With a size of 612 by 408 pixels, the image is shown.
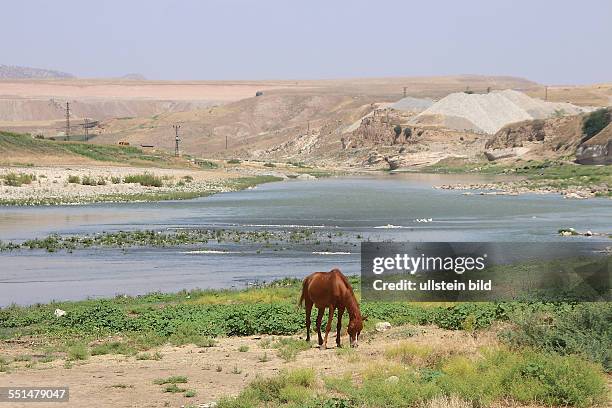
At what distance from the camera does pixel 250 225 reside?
149 feet

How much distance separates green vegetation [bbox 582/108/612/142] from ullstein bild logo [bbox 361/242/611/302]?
78.2m

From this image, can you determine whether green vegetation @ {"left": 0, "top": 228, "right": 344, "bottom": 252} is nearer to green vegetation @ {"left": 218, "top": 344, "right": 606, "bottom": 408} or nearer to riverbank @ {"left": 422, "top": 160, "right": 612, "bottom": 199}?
green vegetation @ {"left": 218, "top": 344, "right": 606, "bottom": 408}

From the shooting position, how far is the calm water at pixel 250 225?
27391mm

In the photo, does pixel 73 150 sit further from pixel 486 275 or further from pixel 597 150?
pixel 486 275

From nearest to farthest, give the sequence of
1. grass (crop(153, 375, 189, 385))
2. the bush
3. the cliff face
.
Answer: grass (crop(153, 375, 189, 385)), the bush, the cliff face

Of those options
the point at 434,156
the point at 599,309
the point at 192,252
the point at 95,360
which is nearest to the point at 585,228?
the point at 192,252

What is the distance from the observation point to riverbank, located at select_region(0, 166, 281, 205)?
6369 centimetres

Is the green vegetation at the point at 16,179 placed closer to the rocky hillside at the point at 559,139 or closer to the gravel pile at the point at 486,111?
the rocky hillside at the point at 559,139

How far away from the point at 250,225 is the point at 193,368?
32.0 meters

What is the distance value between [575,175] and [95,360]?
77.2 m

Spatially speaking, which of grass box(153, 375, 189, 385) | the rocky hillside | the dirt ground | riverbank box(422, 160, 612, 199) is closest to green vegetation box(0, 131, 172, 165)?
riverbank box(422, 160, 612, 199)

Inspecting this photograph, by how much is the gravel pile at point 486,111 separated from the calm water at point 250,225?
79.2m

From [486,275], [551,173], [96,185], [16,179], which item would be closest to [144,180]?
[96,185]

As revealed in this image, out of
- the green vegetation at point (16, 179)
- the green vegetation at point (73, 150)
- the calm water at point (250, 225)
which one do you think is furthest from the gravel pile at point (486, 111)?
the green vegetation at point (16, 179)
